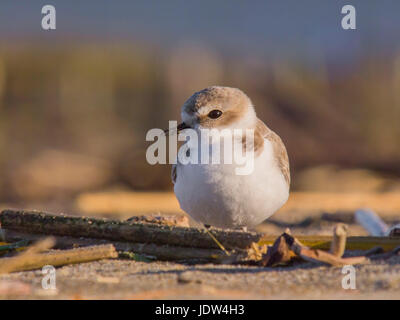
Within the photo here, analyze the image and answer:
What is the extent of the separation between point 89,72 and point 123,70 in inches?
12.9

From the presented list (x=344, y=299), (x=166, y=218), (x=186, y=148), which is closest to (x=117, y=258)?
(x=166, y=218)

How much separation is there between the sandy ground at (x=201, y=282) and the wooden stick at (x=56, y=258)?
2 cm

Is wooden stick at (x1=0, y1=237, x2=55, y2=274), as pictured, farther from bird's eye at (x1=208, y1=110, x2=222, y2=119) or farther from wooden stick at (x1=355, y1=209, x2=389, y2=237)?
wooden stick at (x1=355, y1=209, x2=389, y2=237)

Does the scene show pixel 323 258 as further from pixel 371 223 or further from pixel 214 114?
pixel 371 223

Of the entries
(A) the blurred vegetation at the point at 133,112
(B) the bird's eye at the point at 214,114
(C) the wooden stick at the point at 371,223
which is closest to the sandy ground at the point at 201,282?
(B) the bird's eye at the point at 214,114

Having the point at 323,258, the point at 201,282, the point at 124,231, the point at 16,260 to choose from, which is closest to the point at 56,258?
the point at 16,260

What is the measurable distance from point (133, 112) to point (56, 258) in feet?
13.3

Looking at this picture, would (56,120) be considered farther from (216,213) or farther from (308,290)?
(308,290)

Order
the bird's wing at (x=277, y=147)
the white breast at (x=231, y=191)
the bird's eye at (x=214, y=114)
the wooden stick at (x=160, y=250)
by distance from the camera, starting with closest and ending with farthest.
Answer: the wooden stick at (x=160, y=250)
the white breast at (x=231, y=191)
the bird's eye at (x=214, y=114)
the bird's wing at (x=277, y=147)

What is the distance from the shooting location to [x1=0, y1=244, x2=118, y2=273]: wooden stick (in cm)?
213

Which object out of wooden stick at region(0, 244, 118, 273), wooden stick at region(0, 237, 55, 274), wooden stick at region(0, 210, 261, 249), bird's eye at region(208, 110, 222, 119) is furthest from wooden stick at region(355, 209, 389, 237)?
wooden stick at region(0, 237, 55, 274)

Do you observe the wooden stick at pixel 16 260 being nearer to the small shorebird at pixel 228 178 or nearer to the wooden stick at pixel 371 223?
the small shorebird at pixel 228 178

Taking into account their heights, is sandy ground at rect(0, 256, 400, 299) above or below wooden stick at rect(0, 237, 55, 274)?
below

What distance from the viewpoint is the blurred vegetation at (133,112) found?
18.8ft
